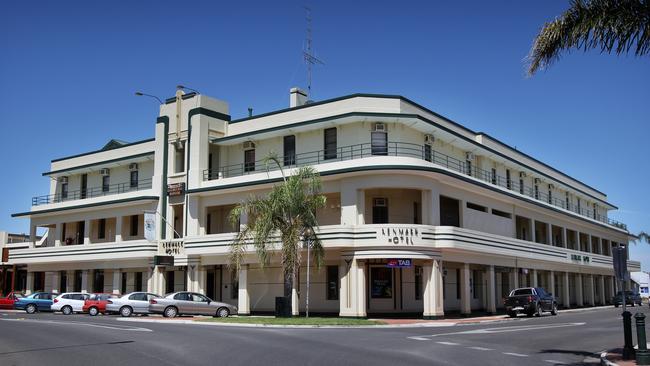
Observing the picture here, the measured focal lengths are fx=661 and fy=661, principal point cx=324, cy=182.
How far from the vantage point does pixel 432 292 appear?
A: 3397cm

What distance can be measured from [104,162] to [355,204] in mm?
23794

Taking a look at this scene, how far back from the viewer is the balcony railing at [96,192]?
4875cm

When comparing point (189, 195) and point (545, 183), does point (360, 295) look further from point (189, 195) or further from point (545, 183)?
point (545, 183)

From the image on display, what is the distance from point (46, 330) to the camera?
75.7 ft

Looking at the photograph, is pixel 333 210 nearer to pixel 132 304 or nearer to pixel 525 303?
pixel 525 303

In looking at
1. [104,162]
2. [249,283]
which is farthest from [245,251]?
[104,162]

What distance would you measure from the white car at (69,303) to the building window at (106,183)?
40.3 feet

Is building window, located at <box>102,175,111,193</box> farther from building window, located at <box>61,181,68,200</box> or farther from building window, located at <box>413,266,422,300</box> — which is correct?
building window, located at <box>413,266,422,300</box>

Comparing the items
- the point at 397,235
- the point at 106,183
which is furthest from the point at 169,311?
the point at 106,183

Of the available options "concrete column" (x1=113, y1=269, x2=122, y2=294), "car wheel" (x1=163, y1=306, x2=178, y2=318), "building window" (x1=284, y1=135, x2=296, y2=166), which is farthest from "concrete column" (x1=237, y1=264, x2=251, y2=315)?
"concrete column" (x1=113, y1=269, x2=122, y2=294)

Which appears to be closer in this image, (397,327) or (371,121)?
(397,327)

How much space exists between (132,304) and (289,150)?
1265 centimetres

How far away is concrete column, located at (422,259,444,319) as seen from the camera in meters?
33.9

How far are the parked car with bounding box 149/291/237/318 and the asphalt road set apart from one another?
10363 mm
